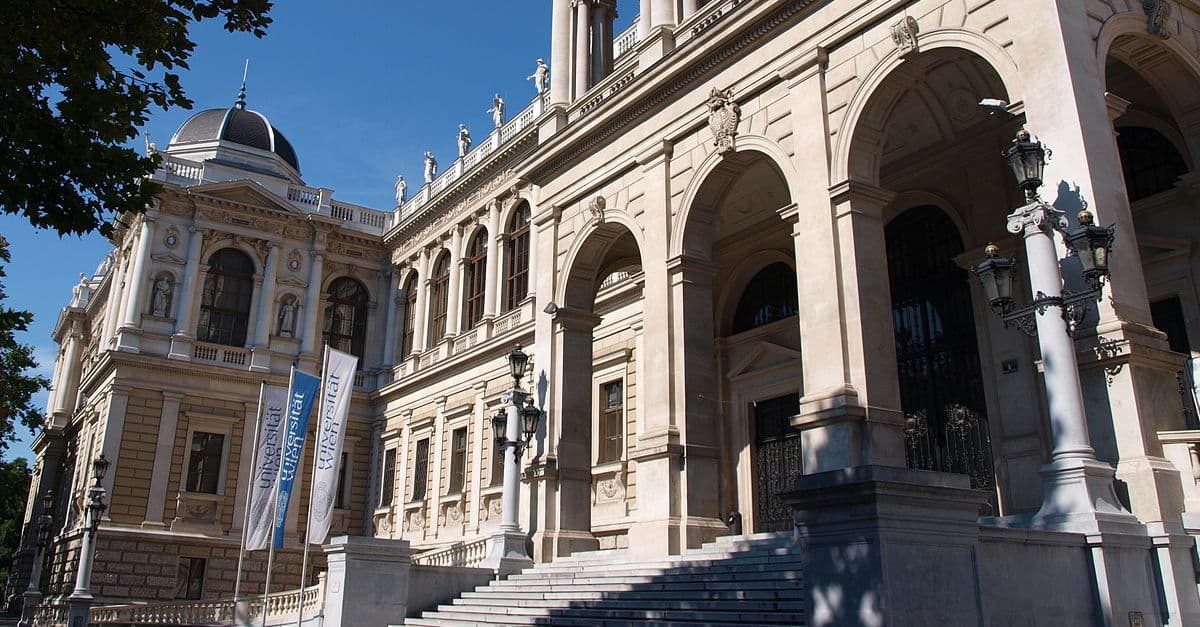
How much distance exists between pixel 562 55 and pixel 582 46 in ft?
1.74

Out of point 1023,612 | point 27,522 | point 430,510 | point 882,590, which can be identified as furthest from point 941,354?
point 27,522

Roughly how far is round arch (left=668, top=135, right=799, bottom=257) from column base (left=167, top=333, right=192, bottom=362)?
2364 centimetres

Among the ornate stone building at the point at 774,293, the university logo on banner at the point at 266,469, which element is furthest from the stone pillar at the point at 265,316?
the university logo on banner at the point at 266,469

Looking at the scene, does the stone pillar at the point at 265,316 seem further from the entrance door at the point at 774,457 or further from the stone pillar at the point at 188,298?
the entrance door at the point at 774,457

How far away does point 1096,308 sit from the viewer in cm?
1045

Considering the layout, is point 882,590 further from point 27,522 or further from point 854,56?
point 27,522

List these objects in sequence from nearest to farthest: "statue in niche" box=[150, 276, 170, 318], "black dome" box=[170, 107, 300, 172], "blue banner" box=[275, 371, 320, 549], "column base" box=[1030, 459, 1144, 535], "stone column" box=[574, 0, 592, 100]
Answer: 1. "column base" box=[1030, 459, 1144, 535]
2. "blue banner" box=[275, 371, 320, 549]
3. "stone column" box=[574, 0, 592, 100]
4. "statue in niche" box=[150, 276, 170, 318]
5. "black dome" box=[170, 107, 300, 172]

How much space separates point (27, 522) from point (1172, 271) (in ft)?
166

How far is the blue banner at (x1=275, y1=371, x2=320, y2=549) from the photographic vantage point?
1950 cm

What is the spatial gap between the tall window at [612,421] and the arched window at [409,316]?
14.4 metres

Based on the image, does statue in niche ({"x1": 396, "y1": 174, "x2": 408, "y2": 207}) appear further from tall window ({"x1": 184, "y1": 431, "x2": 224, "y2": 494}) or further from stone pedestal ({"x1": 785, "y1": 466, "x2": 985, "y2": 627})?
stone pedestal ({"x1": 785, "y1": 466, "x2": 985, "y2": 627})

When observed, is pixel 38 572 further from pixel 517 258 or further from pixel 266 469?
pixel 517 258

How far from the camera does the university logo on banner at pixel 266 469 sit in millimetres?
19547

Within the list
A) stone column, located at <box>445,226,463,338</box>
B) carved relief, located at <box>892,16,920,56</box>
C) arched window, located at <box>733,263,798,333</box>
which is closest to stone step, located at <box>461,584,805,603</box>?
carved relief, located at <box>892,16,920,56</box>
